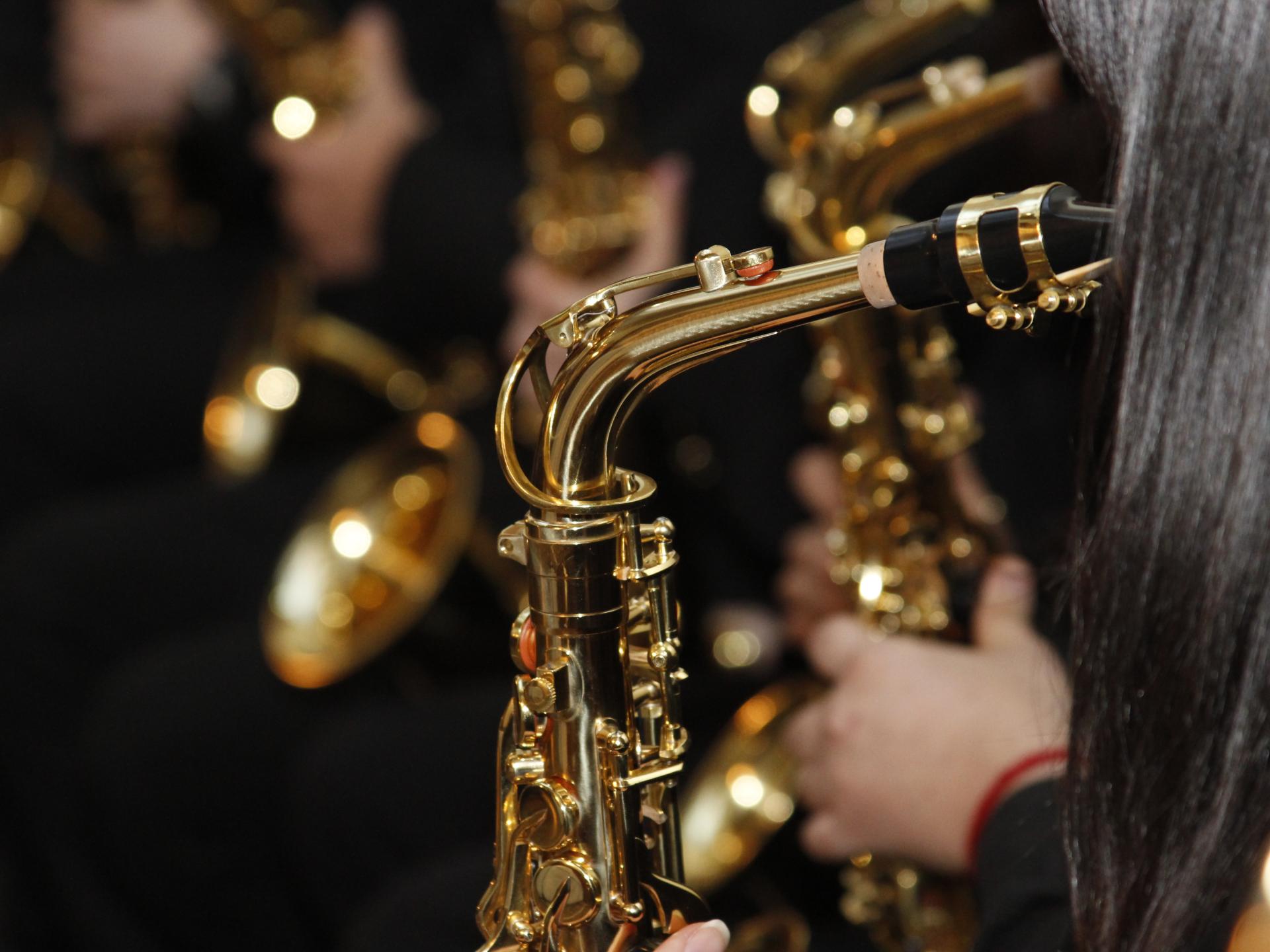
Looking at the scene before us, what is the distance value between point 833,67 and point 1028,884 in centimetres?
59

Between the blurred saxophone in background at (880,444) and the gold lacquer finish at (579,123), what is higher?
the gold lacquer finish at (579,123)

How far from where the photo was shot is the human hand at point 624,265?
139 cm

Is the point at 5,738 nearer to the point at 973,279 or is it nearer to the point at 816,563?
the point at 816,563

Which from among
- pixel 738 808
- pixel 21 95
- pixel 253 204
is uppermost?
pixel 21 95

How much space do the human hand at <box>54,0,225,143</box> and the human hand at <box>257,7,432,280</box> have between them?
0.30m

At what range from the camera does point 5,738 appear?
1.65m

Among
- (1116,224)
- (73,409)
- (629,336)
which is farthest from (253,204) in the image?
(1116,224)

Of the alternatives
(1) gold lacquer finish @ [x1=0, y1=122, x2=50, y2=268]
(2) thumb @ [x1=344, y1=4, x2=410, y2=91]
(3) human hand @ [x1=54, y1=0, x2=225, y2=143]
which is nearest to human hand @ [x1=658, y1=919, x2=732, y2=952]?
(2) thumb @ [x1=344, y1=4, x2=410, y2=91]

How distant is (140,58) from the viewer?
83.0 inches

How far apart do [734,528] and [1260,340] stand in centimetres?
89

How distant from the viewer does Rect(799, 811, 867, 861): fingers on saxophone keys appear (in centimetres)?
90

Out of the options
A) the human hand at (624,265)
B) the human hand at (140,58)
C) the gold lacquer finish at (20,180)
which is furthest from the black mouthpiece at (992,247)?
the gold lacquer finish at (20,180)

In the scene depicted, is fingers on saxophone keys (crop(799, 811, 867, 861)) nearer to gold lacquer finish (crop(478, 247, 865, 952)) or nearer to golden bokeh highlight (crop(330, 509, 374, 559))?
gold lacquer finish (crop(478, 247, 865, 952))

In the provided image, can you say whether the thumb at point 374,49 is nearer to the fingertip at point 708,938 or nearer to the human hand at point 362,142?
the human hand at point 362,142
